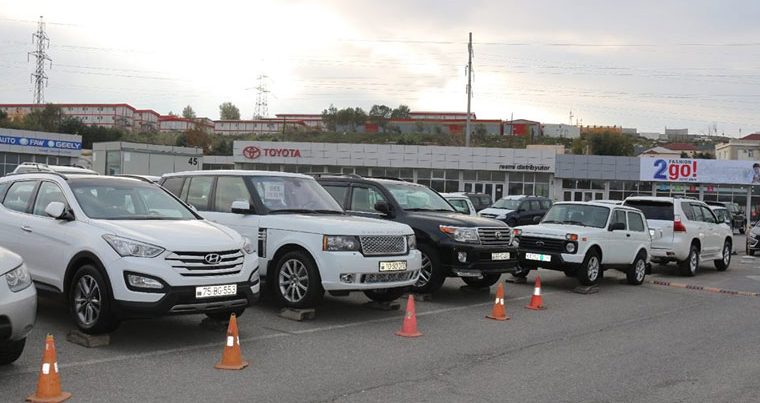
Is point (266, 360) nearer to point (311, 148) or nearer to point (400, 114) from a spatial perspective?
point (311, 148)

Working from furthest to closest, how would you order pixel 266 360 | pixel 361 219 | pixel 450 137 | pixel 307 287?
pixel 450 137 → pixel 361 219 → pixel 307 287 → pixel 266 360

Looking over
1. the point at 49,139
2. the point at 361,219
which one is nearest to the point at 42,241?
the point at 361,219

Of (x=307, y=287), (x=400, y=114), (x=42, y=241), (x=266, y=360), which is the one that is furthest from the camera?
(x=400, y=114)

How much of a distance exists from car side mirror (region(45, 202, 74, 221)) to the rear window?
1407cm

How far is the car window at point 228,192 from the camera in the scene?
32.6 feet

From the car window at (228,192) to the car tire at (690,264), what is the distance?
12.4 m

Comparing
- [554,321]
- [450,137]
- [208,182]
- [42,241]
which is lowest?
[554,321]

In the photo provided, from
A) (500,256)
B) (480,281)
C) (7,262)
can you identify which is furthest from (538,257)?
(7,262)

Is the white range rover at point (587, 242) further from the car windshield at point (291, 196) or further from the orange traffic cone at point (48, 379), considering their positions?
the orange traffic cone at point (48, 379)

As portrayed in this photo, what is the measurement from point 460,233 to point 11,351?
6.72m

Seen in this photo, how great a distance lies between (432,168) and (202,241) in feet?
165

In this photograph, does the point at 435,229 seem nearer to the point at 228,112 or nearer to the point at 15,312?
the point at 15,312

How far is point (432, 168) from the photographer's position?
57.0 meters

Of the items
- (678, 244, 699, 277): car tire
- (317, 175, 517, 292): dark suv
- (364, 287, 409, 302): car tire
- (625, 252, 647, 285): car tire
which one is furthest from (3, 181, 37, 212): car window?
(678, 244, 699, 277): car tire
